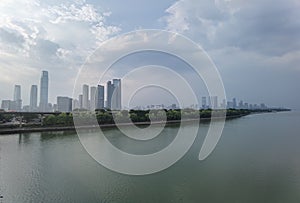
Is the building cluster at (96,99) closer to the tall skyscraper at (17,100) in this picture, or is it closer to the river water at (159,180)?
the river water at (159,180)

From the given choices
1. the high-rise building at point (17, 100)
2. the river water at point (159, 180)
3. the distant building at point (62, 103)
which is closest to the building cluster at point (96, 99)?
the river water at point (159, 180)

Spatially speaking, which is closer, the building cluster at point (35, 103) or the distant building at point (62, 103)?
the distant building at point (62, 103)

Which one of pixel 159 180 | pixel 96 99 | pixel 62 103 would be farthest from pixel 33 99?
pixel 159 180

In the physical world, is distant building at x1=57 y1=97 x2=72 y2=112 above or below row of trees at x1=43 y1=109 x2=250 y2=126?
above

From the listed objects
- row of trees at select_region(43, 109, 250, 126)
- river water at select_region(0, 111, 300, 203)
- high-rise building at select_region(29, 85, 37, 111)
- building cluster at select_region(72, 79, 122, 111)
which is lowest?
river water at select_region(0, 111, 300, 203)

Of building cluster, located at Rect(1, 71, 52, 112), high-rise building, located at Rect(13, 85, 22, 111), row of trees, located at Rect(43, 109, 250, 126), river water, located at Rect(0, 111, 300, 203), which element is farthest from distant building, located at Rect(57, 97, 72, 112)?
river water, located at Rect(0, 111, 300, 203)

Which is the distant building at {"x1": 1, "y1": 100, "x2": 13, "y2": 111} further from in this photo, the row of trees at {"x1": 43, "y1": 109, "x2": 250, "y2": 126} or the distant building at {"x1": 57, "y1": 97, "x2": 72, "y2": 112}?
the row of trees at {"x1": 43, "y1": 109, "x2": 250, "y2": 126}

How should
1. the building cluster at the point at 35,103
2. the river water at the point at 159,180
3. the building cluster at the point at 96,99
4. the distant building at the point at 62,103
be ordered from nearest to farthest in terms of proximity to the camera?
the river water at the point at 159,180 → the building cluster at the point at 96,99 → the distant building at the point at 62,103 → the building cluster at the point at 35,103

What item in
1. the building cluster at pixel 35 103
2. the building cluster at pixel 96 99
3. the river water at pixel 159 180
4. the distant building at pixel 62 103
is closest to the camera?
the river water at pixel 159 180

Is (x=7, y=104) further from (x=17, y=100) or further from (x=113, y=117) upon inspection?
(x=113, y=117)

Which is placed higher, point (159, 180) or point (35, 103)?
point (35, 103)

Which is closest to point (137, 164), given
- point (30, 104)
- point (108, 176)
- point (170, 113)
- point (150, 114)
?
point (108, 176)
